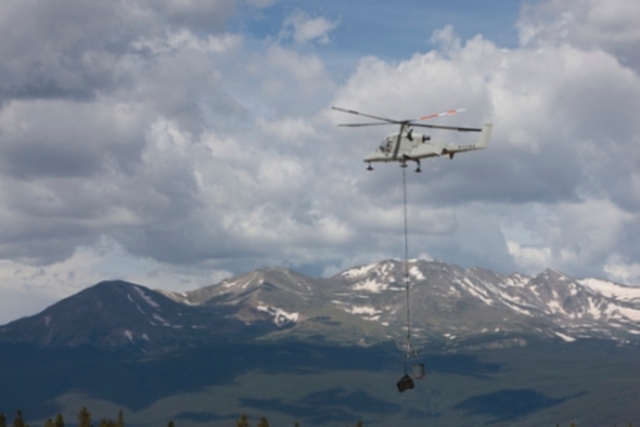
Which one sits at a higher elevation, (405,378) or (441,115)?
(441,115)

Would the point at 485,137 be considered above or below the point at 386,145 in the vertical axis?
below

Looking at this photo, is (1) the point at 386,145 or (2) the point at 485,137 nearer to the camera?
(2) the point at 485,137

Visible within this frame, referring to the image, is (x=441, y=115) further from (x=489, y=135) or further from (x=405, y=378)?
(x=405, y=378)

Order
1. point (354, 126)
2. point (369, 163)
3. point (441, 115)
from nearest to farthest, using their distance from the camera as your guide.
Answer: point (441, 115) → point (354, 126) → point (369, 163)

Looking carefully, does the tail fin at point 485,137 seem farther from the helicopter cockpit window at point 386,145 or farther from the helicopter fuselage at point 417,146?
the helicopter cockpit window at point 386,145

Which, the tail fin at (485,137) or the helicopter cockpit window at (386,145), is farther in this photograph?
the helicopter cockpit window at (386,145)

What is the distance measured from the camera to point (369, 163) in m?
126

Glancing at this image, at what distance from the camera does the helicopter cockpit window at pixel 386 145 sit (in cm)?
12231

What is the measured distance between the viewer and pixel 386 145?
122812 mm

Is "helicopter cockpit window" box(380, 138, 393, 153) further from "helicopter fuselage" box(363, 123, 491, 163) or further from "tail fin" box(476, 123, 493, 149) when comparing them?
"tail fin" box(476, 123, 493, 149)

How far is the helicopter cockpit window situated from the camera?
122312 millimetres

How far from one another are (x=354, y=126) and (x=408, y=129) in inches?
291

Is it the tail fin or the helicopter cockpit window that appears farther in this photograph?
the helicopter cockpit window

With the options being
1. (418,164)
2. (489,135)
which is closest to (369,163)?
(418,164)
